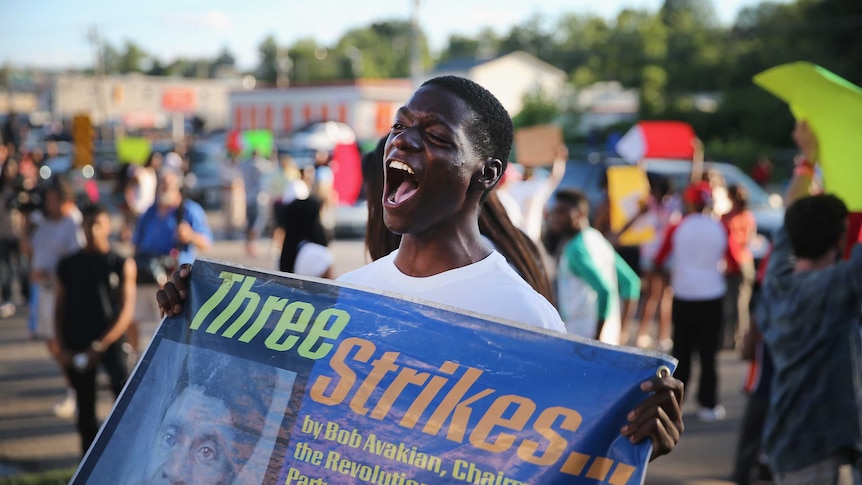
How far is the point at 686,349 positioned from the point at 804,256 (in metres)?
3.93

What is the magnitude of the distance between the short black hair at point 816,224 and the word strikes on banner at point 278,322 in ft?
8.27

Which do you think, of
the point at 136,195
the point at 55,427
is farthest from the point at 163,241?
the point at 136,195

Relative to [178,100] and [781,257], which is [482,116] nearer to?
[781,257]

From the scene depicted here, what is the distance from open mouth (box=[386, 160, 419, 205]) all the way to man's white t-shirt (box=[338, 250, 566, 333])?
22cm

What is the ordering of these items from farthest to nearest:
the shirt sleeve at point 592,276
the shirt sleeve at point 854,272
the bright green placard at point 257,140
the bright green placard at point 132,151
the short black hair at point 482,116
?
the bright green placard at point 257,140 < the bright green placard at point 132,151 < the shirt sleeve at point 592,276 < the shirt sleeve at point 854,272 < the short black hair at point 482,116

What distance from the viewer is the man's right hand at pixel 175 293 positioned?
2.55 metres

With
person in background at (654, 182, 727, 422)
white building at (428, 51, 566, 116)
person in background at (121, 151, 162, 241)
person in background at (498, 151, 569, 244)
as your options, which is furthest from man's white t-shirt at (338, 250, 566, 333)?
white building at (428, 51, 566, 116)

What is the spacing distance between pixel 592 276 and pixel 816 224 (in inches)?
81.2

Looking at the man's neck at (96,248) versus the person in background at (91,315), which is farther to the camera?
the man's neck at (96,248)

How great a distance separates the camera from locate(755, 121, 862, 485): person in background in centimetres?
404

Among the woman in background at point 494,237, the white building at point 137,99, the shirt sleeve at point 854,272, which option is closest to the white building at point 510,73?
the white building at point 137,99

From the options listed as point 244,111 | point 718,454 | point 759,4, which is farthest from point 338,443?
point 759,4

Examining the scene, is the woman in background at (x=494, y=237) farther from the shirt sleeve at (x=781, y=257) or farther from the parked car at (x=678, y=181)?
the parked car at (x=678, y=181)

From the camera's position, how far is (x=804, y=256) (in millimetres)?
4176
